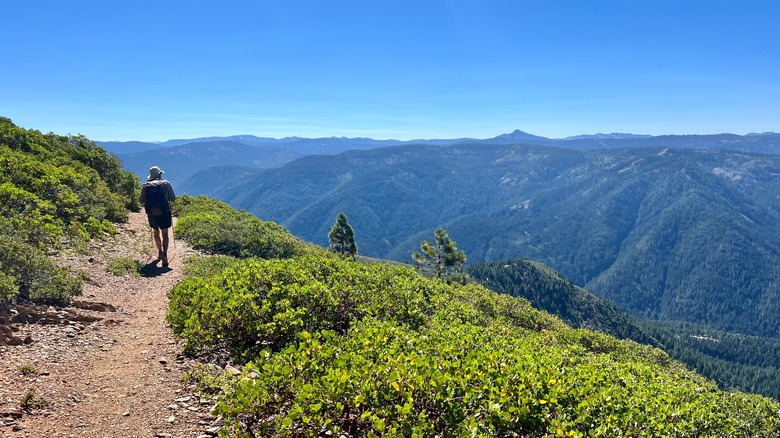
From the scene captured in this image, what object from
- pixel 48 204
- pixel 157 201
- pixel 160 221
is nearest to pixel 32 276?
pixel 160 221

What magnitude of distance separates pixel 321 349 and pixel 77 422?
3986 mm

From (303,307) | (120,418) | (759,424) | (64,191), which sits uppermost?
(64,191)

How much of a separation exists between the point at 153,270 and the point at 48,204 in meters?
5.63

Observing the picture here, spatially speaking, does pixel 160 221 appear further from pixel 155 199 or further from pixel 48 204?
pixel 48 204

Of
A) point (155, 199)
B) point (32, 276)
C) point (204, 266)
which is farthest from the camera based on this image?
point (155, 199)

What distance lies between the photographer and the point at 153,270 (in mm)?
18266

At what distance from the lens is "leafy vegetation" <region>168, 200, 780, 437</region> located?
213 inches

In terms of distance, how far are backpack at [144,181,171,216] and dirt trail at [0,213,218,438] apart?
5.26 m

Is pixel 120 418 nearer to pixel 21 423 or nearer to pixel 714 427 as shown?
pixel 21 423

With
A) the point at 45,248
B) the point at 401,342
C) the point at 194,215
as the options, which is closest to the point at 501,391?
the point at 401,342

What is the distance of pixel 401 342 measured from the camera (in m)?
7.63

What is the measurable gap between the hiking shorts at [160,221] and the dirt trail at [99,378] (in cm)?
508

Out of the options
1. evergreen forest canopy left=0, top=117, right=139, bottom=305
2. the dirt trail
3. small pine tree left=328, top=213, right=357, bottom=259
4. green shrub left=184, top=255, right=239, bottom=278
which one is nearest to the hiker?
green shrub left=184, top=255, right=239, bottom=278

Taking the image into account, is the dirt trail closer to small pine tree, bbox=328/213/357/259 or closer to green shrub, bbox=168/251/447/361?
green shrub, bbox=168/251/447/361
